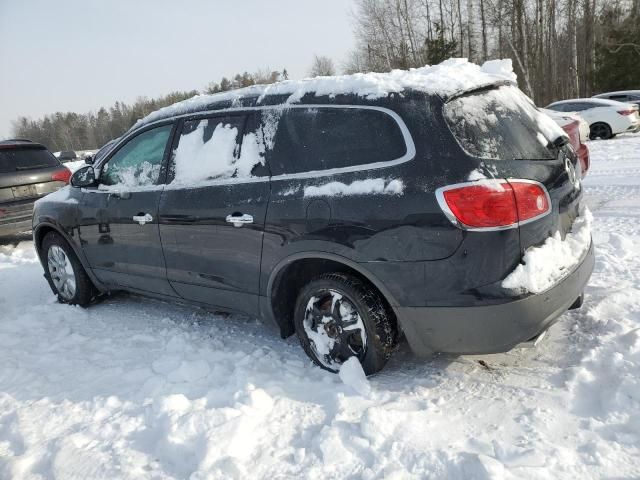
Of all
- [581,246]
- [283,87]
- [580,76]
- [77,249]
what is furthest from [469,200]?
[580,76]

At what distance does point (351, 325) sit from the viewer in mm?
3037

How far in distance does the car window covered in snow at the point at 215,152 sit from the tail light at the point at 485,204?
4.32ft

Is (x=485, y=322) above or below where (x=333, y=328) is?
above

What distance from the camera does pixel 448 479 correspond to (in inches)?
87.7

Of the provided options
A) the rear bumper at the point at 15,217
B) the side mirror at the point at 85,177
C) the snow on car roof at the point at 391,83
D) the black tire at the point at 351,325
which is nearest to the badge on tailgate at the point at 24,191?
the rear bumper at the point at 15,217

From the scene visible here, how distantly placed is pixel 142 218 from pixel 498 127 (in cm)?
268

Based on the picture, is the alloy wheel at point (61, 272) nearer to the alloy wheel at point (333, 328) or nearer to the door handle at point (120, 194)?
the door handle at point (120, 194)

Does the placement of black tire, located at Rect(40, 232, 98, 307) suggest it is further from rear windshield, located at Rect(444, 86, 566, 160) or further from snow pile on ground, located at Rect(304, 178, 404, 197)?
rear windshield, located at Rect(444, 86, 566, 160)

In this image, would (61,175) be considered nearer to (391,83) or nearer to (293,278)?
(293,278)

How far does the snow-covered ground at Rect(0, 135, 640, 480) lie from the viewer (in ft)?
7.78

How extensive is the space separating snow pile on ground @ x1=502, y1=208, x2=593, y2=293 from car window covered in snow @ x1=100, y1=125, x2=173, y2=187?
2709 millimetres

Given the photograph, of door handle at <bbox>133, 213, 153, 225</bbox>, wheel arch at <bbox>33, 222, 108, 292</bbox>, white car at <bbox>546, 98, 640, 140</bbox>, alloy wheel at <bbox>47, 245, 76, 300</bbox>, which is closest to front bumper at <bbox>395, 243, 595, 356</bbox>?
door handle at <bbox>133, 213, 153, 225</bbox>

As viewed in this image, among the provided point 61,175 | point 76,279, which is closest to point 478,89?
point 76,279

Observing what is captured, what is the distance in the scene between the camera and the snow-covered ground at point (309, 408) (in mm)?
2371
